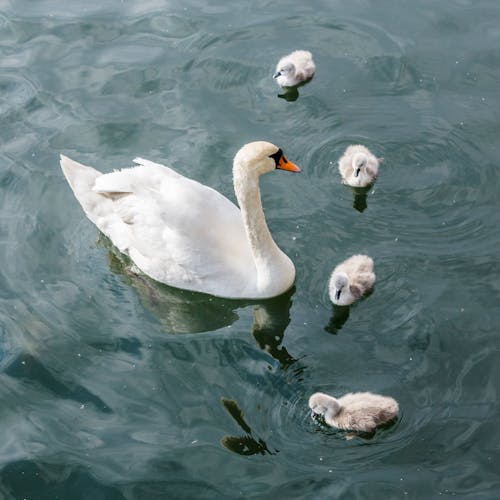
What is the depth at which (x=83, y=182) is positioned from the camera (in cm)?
927

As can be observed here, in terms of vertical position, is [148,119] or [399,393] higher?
[148,119]

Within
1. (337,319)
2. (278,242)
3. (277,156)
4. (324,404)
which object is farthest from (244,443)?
(277,156)

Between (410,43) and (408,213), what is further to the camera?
(410,43)

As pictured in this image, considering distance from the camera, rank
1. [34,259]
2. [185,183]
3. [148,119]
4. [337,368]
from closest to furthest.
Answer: [337,368], [185,183], [34,259], [148,119]

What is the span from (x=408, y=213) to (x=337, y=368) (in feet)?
6.73

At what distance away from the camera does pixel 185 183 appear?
8.55 metres

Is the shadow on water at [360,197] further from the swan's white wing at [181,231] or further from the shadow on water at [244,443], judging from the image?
the shadow on water at [244,443]

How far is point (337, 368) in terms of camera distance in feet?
25.6

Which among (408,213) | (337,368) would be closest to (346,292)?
(337,368)

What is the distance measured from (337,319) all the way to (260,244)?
3.07ft

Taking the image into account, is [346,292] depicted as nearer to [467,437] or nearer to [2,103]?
[467,437]

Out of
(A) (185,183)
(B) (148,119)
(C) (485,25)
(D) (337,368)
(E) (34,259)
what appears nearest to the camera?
(D) (337,368)

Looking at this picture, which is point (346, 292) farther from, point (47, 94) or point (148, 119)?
point (47, 94)

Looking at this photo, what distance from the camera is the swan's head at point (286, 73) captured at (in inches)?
404
